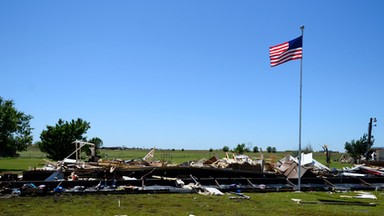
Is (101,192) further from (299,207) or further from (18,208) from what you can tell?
(299,207)

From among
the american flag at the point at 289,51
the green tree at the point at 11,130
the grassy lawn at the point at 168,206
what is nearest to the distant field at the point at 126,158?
the green tree at the point at 11,130

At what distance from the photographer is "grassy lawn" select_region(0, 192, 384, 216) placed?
12289 millimetres

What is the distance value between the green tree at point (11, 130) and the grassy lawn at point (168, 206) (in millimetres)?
23696

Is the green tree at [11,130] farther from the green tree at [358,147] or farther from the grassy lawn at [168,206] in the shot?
the green tree at [358,147]

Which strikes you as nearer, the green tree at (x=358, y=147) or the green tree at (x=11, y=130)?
the green tree at (x=11, y=130)

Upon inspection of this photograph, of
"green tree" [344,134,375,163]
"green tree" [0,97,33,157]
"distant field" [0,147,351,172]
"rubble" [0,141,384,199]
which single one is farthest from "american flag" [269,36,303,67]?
"green tree" [344,134,375,163]

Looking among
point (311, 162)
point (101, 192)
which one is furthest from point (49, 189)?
point (311, 162)

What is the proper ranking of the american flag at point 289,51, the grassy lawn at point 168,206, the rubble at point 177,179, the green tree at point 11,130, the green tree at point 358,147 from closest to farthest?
the grassy lawn at point 168,206, the rubble at point 177,179, the american flag at point 289,51, the green tree at point 11,130, the green tree at point 358,147

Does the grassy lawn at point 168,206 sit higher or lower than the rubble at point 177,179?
lower

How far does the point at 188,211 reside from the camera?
41.0 feet

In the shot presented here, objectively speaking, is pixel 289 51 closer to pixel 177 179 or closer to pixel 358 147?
pixel 177 179

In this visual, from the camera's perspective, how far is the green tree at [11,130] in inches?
1415

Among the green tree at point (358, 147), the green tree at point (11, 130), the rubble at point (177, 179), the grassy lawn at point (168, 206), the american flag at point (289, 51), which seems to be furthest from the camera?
the green tree at point (358, 147)

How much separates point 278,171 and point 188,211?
13052mm
